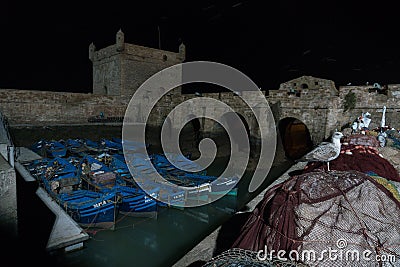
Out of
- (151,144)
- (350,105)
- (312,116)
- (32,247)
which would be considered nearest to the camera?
(32,247)

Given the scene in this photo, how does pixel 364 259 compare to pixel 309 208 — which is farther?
pixel 309 208

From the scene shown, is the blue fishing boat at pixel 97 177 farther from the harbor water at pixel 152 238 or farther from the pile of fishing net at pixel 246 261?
the pile of fishing net at pixel 246 261

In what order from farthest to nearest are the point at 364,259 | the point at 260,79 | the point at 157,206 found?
the point at 260,79, the point at 157,206, the point at 364,259

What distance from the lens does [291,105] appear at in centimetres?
1432

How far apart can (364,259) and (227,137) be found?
17.5 meters

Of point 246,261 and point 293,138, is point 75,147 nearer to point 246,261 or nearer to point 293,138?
point 246,261

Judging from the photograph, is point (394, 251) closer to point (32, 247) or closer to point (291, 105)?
point (32, 247)

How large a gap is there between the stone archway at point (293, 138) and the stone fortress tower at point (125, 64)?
1309cm

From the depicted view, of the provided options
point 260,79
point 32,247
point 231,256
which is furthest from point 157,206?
point 260,79

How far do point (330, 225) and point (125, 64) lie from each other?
882 inches

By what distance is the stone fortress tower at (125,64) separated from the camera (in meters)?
22.4

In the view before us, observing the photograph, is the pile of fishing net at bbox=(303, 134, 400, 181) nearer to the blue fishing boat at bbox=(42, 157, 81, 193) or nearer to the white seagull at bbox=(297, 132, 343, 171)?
the white seagull at bbox=(297, 132, 343, 171)

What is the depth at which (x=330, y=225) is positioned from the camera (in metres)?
2.63

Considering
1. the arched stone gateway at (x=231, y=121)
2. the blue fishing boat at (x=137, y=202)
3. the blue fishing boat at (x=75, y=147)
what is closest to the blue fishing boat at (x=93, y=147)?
the blue fishing boat at (x=75, y=147)
